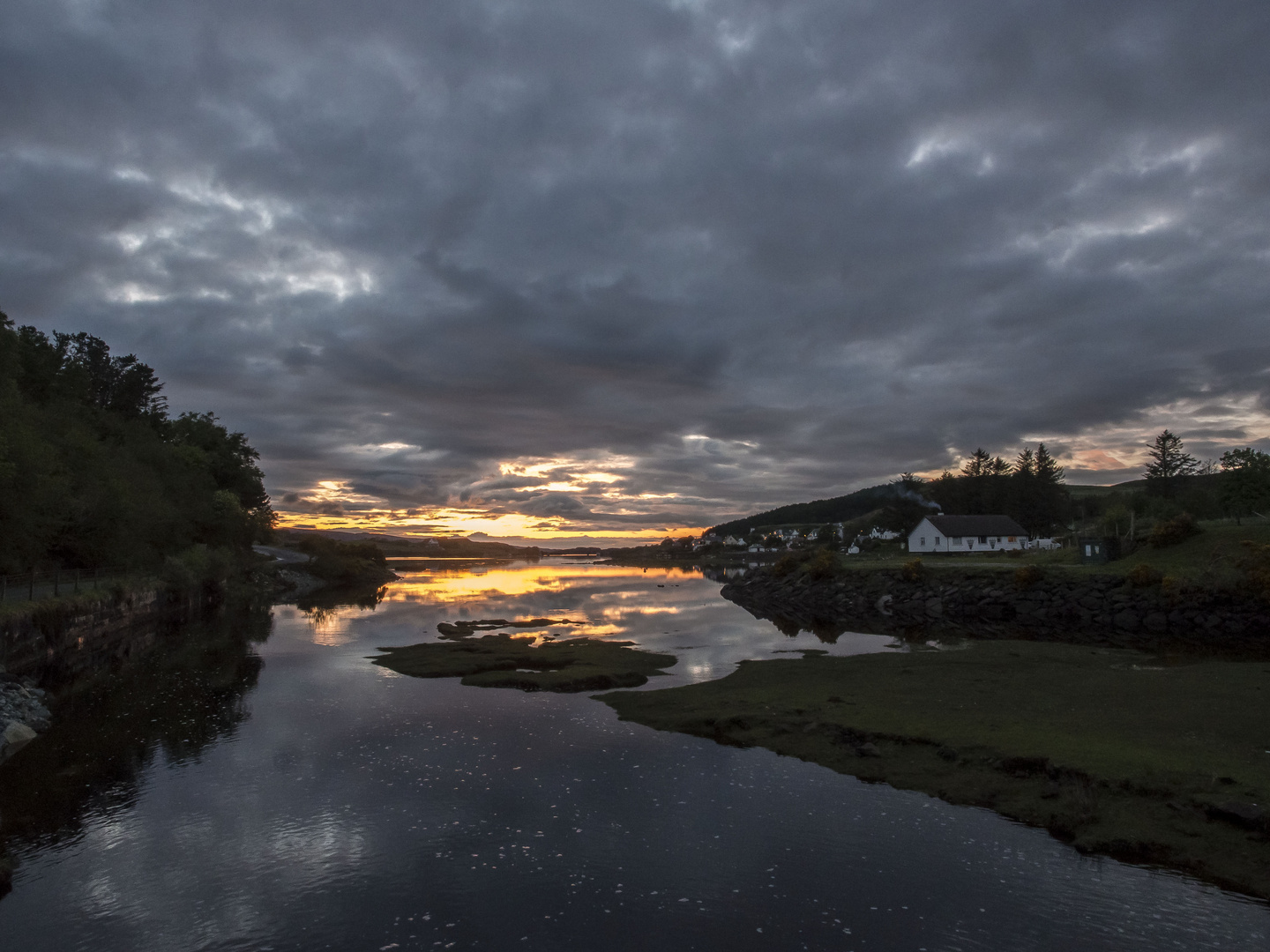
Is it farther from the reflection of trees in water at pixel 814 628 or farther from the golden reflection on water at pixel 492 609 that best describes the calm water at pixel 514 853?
the golden reflection on water at pixel 492 609

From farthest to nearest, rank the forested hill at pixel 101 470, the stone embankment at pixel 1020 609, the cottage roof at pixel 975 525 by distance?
the cottage roof at pixel 975 525 < the stone embankment at pixel 1020 609 < the forested hill at pixel 101 470

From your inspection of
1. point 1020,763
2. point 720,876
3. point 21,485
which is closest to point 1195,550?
point 1020,763

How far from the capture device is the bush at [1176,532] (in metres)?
52.5

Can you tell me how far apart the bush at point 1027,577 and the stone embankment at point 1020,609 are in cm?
17

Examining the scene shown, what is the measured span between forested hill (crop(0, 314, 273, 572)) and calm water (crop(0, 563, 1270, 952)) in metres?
19.0

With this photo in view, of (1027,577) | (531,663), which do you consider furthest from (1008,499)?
(531,663)

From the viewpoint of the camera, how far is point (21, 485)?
33.9 m

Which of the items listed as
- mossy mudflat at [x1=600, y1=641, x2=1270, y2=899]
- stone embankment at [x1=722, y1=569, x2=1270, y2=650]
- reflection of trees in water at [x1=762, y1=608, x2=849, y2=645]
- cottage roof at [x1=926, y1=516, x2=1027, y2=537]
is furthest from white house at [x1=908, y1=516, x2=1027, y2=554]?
mossy mudflat at [x1=600, y1=641, x2=1270, y2=899]

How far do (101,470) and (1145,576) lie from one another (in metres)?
69.3

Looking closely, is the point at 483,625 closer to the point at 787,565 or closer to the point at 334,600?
the point at 334,600

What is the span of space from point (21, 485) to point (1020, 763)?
42.2 metres

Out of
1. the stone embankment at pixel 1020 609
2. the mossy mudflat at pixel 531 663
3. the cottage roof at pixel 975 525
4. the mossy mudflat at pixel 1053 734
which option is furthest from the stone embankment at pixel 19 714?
the cottage roof at pixel 975 525

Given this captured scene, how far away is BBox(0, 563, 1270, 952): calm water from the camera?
10031mm

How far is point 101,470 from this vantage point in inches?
1917
